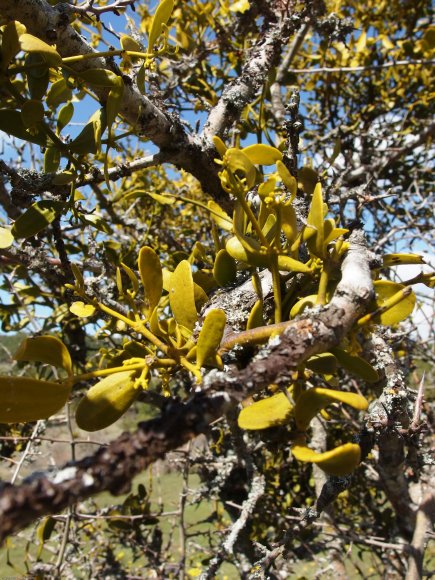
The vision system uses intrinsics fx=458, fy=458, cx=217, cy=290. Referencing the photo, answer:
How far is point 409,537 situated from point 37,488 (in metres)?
1.73

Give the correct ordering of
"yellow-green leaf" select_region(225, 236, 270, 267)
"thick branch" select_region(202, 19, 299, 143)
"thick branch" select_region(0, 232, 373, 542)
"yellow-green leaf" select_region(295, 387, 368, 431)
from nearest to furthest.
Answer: "thick branch" select_region(0, 232, 373, 542) → "yellow-green leaf" select_region(295, 387, 368, 431) → "yellow-green leaf" select_region(225, 236, 270, 267) → "thick branch" select_region(202, 19, 299, 143)

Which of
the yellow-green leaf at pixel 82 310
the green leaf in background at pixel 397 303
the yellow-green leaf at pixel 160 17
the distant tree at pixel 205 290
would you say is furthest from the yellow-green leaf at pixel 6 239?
the green leaf in background at pixel 397 303

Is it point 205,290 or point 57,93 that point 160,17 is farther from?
point 205,290

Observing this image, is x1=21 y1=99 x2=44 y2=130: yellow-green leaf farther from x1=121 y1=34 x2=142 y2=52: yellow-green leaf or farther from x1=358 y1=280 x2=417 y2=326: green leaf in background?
x1=358 y1=280 x2=417 y2=326: green leaf in background

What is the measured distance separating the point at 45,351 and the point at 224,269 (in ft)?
0.83

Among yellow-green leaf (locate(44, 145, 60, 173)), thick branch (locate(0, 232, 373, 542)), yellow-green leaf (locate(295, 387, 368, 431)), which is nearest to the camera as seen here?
thick branch (locate(0, 232, 373, 542))

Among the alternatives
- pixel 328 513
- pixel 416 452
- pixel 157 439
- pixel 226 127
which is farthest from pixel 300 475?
pixel 157 439

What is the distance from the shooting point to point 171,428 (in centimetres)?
26

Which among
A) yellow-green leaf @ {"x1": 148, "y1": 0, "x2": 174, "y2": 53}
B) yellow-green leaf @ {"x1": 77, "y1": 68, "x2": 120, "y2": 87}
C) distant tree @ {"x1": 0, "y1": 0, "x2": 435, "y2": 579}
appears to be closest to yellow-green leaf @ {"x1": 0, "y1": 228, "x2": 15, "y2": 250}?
distant tree @ {"x1": 0, "y1": 0, "x2": 435, "y2": 579}

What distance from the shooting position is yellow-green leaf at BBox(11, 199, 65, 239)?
0.59 meters

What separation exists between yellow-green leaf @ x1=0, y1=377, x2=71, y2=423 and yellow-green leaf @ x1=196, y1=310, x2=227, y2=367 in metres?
0.12

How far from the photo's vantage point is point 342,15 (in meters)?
2.39

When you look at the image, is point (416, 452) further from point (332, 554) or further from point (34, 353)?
point (332, 554)

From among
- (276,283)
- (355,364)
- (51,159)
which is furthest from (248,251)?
(51,159)
